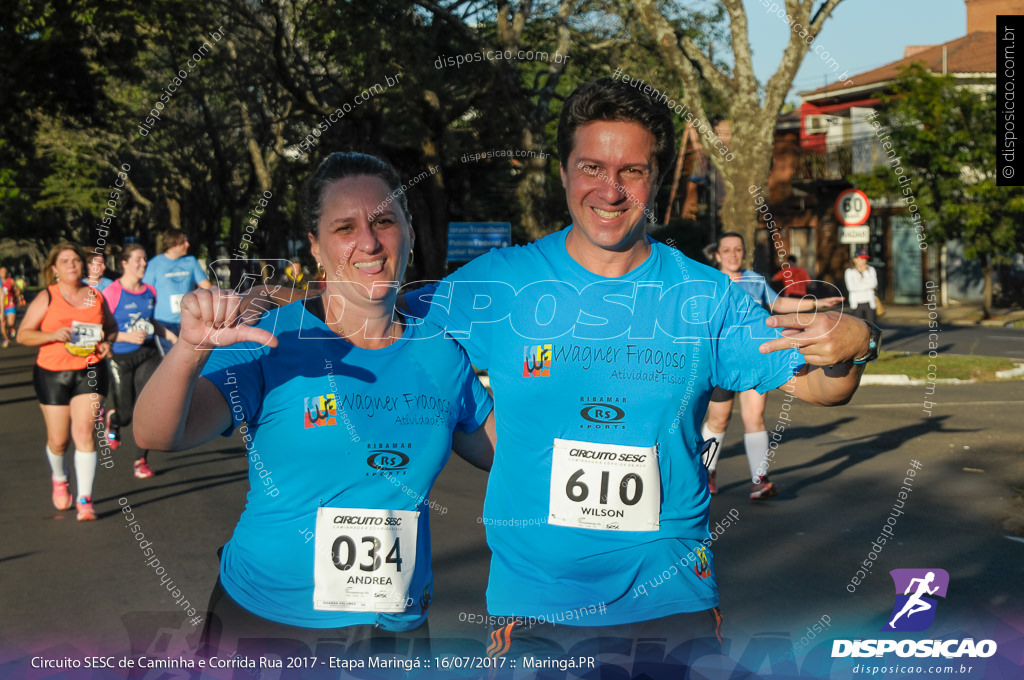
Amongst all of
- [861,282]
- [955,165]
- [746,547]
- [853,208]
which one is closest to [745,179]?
[853,208]

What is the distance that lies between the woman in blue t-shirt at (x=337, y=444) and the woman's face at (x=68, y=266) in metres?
5.77

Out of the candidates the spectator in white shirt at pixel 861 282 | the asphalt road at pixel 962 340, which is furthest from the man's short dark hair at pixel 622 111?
the asphalt road at pixel 962 340

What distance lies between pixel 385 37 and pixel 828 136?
25358 millimetres

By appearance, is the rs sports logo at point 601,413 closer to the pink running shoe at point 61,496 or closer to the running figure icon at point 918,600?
the running figure icon at point 918,600

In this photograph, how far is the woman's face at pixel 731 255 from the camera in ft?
26.6

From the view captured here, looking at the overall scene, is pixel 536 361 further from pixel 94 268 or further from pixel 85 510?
pixel 94 268

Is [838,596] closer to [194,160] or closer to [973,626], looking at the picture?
[973,626]

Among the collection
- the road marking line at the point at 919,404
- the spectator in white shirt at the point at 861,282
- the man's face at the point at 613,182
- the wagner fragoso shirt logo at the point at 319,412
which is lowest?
the road marking line at the point at 919,404

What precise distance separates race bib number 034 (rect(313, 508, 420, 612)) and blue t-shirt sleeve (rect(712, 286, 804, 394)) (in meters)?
0.93

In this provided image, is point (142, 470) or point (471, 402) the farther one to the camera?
point (142, 470)

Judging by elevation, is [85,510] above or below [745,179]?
below

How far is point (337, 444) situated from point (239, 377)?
0.29 m

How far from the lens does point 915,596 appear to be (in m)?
5.21

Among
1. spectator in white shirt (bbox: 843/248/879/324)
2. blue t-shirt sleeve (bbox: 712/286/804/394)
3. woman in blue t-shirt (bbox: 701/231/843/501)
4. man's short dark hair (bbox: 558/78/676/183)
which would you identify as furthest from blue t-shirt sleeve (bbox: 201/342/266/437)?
spectator in white shirt (bbox: 843/248/879/324)
